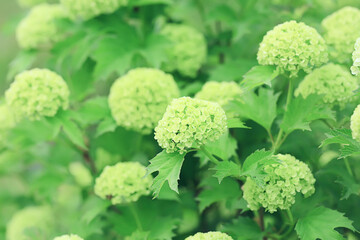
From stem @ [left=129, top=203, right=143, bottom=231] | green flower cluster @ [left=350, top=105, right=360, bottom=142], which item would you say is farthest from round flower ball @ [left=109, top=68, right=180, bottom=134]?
green flower cluster @ [left=350, top=105, right=360, bottom=142]

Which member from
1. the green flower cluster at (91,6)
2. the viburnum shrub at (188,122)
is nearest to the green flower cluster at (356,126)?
the viburnum shrub at (188,122)

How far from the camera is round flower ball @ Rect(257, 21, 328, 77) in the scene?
2.09 meters

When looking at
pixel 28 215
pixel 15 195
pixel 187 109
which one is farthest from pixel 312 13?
pixel 15 195

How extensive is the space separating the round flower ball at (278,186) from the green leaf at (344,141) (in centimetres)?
17

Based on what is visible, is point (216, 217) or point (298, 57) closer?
point (298, 57)

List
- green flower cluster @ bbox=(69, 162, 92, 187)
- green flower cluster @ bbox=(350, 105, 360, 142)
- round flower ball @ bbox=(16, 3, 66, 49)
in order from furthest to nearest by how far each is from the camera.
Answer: green flower cluster @ bbox=(69, 162, 92, 187), round flower ball @ bbox=(16, 3, 66, 49), green flower cluster @ bbox=(350, 105, 360, 142)

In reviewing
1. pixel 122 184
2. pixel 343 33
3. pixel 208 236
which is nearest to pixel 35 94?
pixel 122 184

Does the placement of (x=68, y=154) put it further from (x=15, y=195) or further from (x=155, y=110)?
(x=155, y=110)

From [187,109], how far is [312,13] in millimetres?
1802

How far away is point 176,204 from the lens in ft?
9.47

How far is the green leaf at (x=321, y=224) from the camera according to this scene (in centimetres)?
198

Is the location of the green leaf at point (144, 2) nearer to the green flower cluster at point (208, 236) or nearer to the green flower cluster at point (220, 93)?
the green flower cluster at point (220, 93)

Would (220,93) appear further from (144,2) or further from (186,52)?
(144,2)

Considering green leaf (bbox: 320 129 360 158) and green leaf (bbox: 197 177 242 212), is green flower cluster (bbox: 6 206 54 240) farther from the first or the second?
green leaf (bbox: 320 129 360 158)
